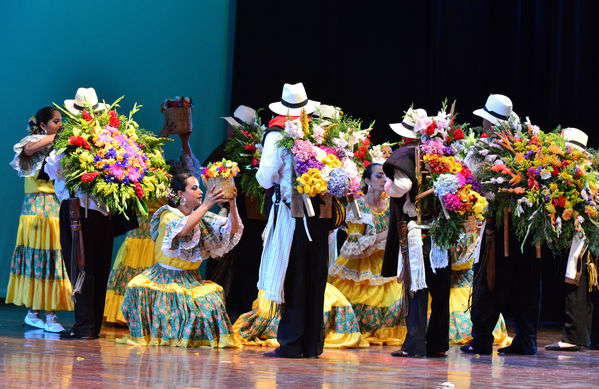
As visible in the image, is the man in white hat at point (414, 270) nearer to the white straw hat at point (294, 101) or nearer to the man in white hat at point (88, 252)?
the white straw hat at point (294, 101)

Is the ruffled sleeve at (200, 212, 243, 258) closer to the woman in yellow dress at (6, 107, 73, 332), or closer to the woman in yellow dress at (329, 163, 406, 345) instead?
the woman in yellow dress at (329, 163, 406, 345)

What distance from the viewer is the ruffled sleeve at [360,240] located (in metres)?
6.77

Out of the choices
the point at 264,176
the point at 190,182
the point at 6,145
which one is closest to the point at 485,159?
the point at 264,176

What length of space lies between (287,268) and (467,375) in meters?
1.30

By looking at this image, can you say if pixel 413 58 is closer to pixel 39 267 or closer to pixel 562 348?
pixel 562 348

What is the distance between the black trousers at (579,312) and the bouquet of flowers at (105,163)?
3108mm

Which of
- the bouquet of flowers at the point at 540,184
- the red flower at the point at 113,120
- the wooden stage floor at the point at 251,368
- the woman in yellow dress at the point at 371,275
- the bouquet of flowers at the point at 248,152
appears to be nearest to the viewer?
the wooden stage floor at the point at 251,368

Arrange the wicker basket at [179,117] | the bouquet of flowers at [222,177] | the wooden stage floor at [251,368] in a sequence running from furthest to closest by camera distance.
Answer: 1. the wicker basket at [179,117]
2. the bouquet of flowers at [222,177]
3. the wooden stage floor at [251,368]

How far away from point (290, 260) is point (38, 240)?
96.6 inches

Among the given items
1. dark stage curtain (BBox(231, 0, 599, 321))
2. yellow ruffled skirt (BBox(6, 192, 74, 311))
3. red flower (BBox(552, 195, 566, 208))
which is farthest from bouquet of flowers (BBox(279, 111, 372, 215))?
dark stage curtain (BBox(231, 0, 599, 321))

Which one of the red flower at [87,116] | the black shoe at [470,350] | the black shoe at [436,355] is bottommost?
the black shoe at [436,355]

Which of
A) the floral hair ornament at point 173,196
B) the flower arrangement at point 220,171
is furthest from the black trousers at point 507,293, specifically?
the floral hair ornament at point 173,196

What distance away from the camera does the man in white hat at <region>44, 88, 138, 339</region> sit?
6195mm

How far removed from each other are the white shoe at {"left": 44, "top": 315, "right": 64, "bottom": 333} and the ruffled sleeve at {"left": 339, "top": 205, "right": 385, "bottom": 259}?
220 cm
